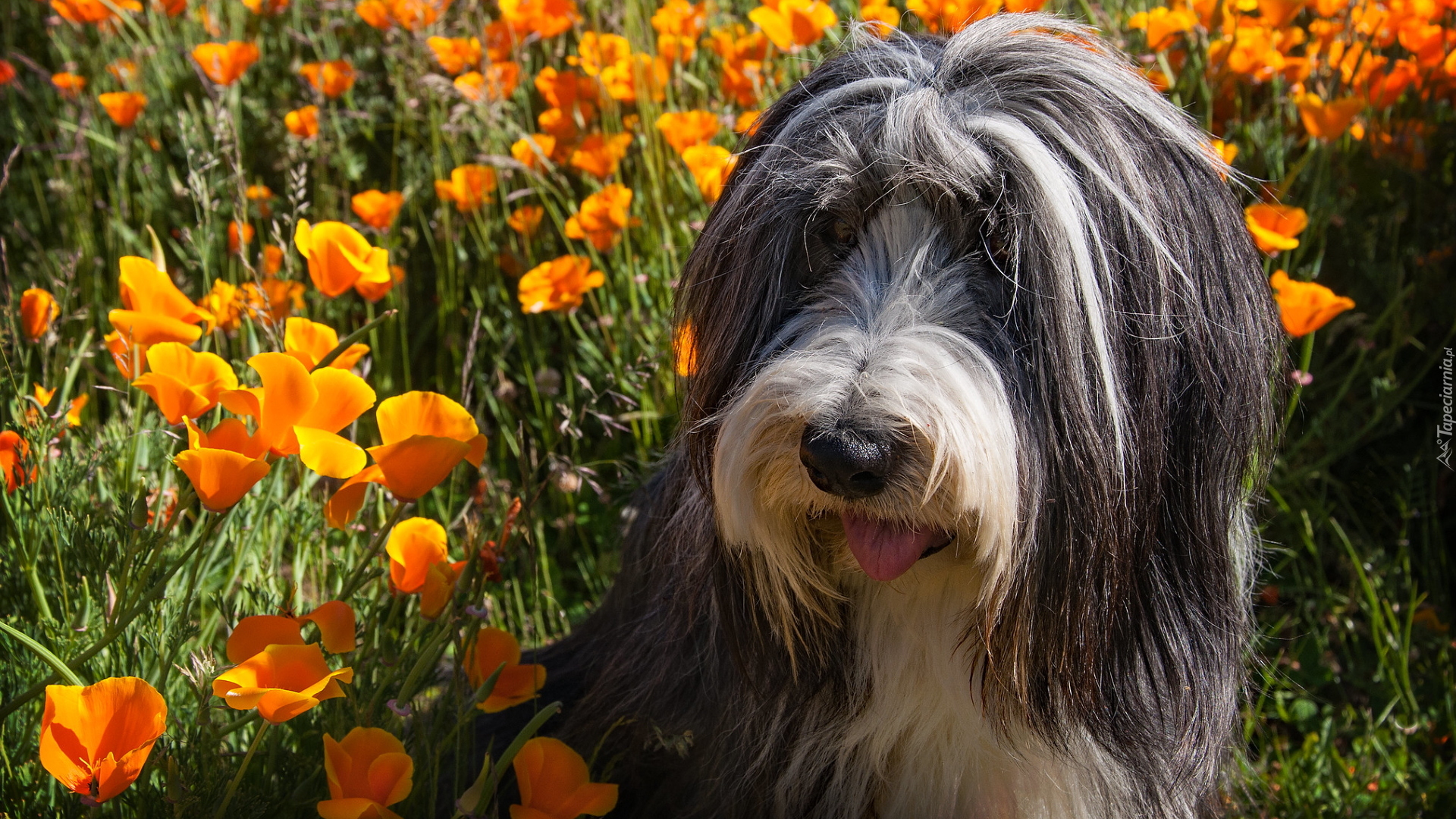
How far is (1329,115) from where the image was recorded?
2.48 metres

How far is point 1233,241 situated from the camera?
1692mm

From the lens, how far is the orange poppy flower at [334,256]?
178 centimetres

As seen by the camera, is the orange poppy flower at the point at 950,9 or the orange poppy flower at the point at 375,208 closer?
the orange poppy flower at the point at 950,9

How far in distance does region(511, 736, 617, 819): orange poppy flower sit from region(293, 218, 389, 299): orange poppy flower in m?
0.76

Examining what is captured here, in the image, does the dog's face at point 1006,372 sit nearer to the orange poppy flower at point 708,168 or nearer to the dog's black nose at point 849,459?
the dog's black nose at point 849,459

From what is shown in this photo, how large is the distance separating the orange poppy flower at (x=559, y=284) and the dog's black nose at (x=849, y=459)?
1235mm

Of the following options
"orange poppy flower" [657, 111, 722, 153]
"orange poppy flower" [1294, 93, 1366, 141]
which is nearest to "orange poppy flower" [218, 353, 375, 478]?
"orange poppy flower" [657, 111, 722, 153]

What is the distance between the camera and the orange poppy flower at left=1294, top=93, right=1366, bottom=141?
8.07 ft

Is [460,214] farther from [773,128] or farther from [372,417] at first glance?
[773,128]

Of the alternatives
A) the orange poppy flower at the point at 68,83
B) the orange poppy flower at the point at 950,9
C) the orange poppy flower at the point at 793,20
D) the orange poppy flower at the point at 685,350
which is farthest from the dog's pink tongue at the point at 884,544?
the orange poppy flower at the point at 68,83

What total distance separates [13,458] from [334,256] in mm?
562

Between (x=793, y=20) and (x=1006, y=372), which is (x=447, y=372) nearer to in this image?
(x=793, y=20)

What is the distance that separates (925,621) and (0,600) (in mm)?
1588

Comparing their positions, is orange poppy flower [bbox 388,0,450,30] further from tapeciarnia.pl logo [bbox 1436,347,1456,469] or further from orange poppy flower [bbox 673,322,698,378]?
tapeciarnia.pl logo [bbox 1436,347,1456,469]
